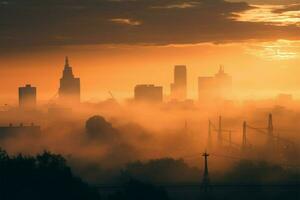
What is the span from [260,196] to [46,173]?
56.3 meters

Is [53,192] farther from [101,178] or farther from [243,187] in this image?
[101,178]

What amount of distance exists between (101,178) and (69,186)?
284 feet

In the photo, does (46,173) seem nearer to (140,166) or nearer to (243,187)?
(243,187)

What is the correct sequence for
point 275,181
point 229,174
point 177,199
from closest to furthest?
1. point 177,199
2. point 275,181
3. point 229,174

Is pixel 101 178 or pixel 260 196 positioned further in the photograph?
pixel 101 178

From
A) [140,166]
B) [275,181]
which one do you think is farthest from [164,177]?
[275,181]

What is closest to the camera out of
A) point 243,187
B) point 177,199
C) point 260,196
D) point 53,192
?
point 53,192

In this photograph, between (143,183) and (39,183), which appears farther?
(143,183)

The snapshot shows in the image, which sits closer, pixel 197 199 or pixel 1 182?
pixel 1 182

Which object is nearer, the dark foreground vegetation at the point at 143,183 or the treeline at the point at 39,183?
the treeline at the point at 39,183

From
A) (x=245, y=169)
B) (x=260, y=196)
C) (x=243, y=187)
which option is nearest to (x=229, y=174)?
(x=245, y=169)

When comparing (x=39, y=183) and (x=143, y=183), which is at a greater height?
(x=39, y=183)

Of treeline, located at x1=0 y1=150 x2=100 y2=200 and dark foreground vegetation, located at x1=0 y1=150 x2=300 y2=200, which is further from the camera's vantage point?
dark foreground vegetation, located at x1=0 y1=150 x2=300 y2=200

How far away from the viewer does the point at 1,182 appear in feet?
336
